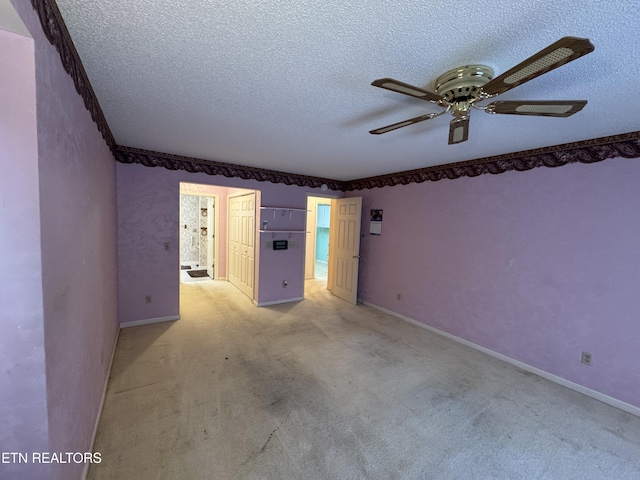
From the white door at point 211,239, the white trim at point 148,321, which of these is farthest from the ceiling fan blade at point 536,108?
the white door at point 211,239

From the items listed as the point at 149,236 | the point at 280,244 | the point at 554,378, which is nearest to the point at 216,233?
the point at 280,244

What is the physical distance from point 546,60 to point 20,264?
2.07 metres

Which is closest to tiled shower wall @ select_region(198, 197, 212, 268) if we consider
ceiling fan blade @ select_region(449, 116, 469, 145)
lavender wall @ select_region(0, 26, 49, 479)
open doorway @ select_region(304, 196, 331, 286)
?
open doorway @ select_region(304, 196, 331, 286)

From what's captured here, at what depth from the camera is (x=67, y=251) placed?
1.28 metres

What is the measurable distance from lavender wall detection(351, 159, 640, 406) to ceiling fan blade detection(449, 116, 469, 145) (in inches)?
73.2

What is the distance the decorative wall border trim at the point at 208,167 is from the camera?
3.39 metres

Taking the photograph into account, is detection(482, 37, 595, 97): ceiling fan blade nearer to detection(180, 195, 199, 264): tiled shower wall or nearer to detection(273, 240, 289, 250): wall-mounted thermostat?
detection(273, 240, 289, 250): wall-mounted thermostat

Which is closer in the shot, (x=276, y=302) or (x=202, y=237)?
(x=276, y=302)

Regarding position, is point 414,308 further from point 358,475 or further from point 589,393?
point 358,475

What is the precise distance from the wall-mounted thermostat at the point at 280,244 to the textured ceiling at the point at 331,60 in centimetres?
235

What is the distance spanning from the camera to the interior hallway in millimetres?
1693

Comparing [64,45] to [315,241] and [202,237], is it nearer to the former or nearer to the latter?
[315,241]

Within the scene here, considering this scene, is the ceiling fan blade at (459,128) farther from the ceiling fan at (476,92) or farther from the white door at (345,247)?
the white door at (345,247)

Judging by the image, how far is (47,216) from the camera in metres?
1.03
